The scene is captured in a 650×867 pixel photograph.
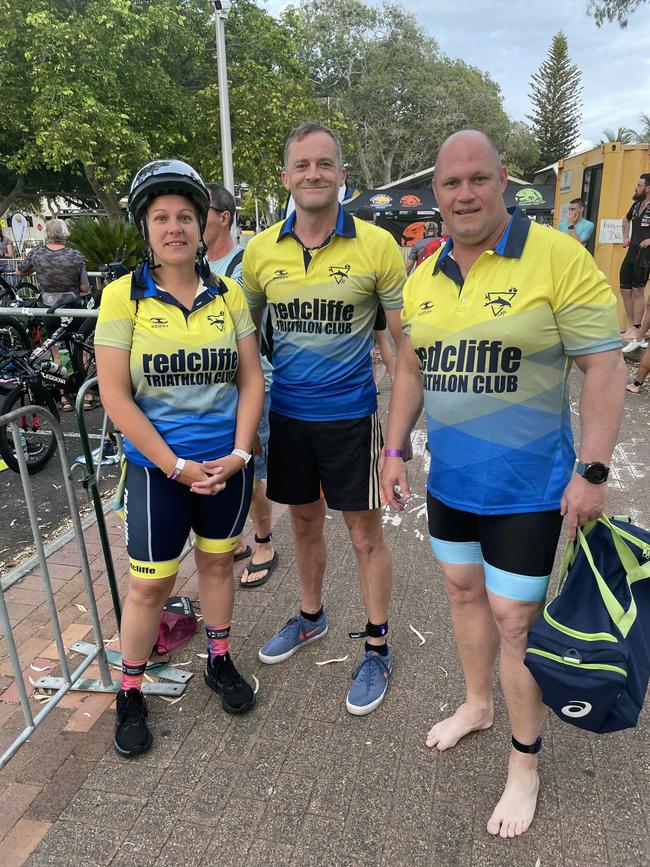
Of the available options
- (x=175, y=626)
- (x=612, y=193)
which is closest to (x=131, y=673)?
(x=175, y=626)

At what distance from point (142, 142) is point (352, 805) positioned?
1743 cm

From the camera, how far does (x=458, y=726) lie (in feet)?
7.91

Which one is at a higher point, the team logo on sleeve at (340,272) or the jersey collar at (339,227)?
the jersey collar at (339,227)

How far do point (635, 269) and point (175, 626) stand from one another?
8191mm

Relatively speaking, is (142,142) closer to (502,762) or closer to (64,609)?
(64,609)

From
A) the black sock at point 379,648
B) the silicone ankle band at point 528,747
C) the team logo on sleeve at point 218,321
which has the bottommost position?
the black sock at point 379,648

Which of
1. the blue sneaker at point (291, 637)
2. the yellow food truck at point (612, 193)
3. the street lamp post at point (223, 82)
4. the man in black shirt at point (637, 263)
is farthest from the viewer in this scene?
the street lamp post at point (223, 82)

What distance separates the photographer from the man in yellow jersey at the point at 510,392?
1.79 m

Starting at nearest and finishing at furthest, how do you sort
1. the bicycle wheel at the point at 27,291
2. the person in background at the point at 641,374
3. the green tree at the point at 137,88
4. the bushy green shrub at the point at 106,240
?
the bushy green shrub at the point at 106,240 → the person in background at the point at 641,374 → the bicycle wheel at the point at 27,291 → the green tree at the point at 137,88

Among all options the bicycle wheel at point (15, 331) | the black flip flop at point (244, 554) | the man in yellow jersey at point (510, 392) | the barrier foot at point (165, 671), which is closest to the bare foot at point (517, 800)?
the man in yellow jersey at point (510, 392)

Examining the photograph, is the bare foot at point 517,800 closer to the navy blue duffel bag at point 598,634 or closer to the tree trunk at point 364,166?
the navy blue duffel bag at point 598,634

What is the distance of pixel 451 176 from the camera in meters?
1.89

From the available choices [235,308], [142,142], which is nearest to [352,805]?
[235,308]

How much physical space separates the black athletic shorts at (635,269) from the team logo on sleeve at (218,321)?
787 cm
